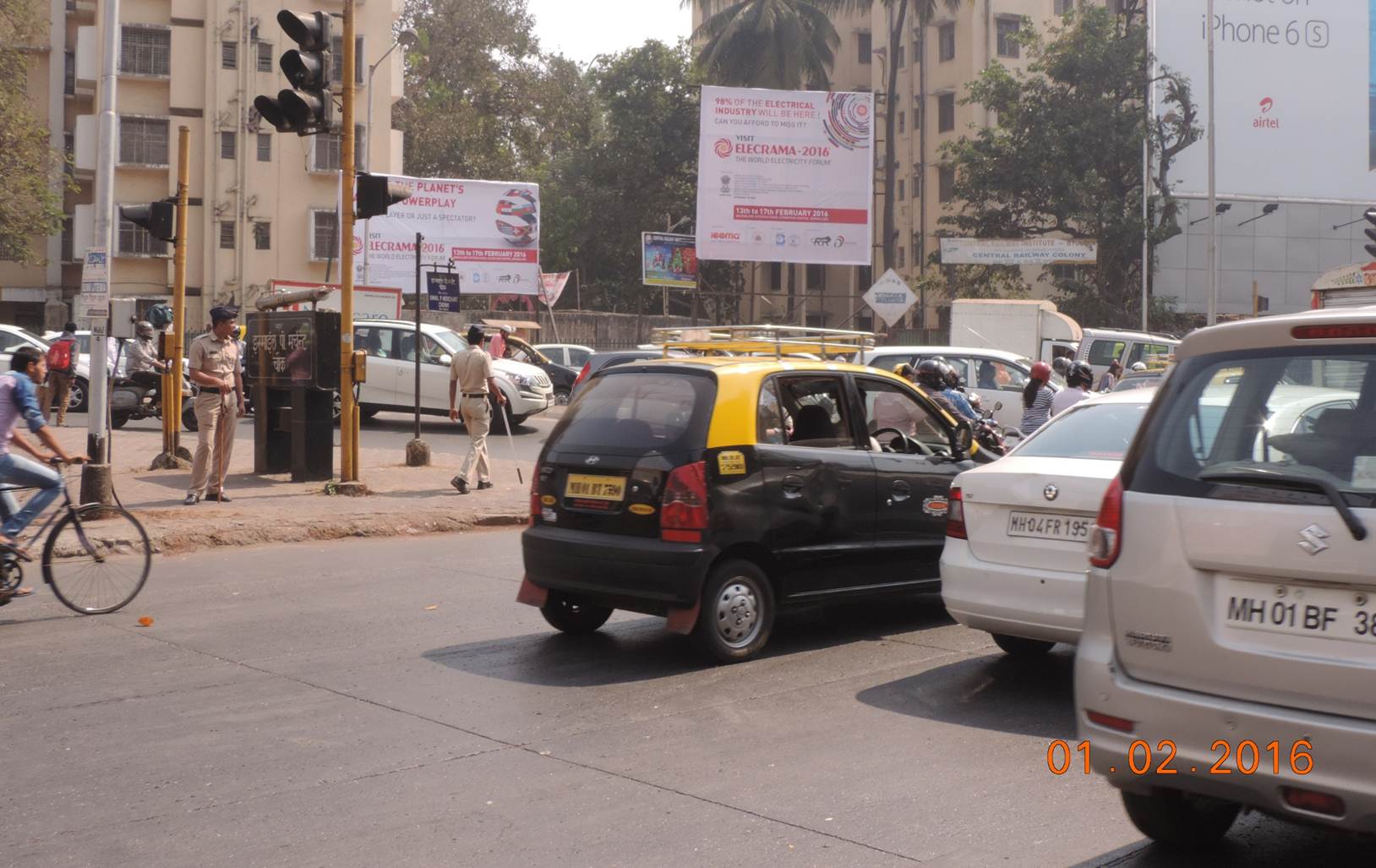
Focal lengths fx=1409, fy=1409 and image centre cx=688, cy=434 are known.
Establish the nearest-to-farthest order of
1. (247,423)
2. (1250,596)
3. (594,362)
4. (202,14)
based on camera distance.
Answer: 1. (1250,596)
2. (594,362)
3. (247,423)
4. (202,14)

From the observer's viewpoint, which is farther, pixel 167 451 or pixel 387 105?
pixel 387 105

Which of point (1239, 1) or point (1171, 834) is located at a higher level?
point (1239, 1)

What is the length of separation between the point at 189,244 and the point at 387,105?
7330 mm

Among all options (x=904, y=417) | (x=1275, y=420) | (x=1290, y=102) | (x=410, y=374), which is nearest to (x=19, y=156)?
(x=410, y=374)

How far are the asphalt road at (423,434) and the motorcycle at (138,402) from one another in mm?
262

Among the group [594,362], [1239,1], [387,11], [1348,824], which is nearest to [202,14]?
[387,11]

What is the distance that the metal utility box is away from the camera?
1488 cm

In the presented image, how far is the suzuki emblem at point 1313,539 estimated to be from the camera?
3729mm

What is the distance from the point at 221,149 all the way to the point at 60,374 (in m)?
20.8

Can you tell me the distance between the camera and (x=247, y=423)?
82.0 ft

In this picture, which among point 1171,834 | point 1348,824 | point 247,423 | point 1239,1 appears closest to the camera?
point 1348,824

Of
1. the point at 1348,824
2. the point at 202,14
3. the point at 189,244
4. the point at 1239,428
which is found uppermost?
the point at 202,14

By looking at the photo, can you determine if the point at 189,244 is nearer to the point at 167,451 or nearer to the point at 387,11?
the point at 387,11
